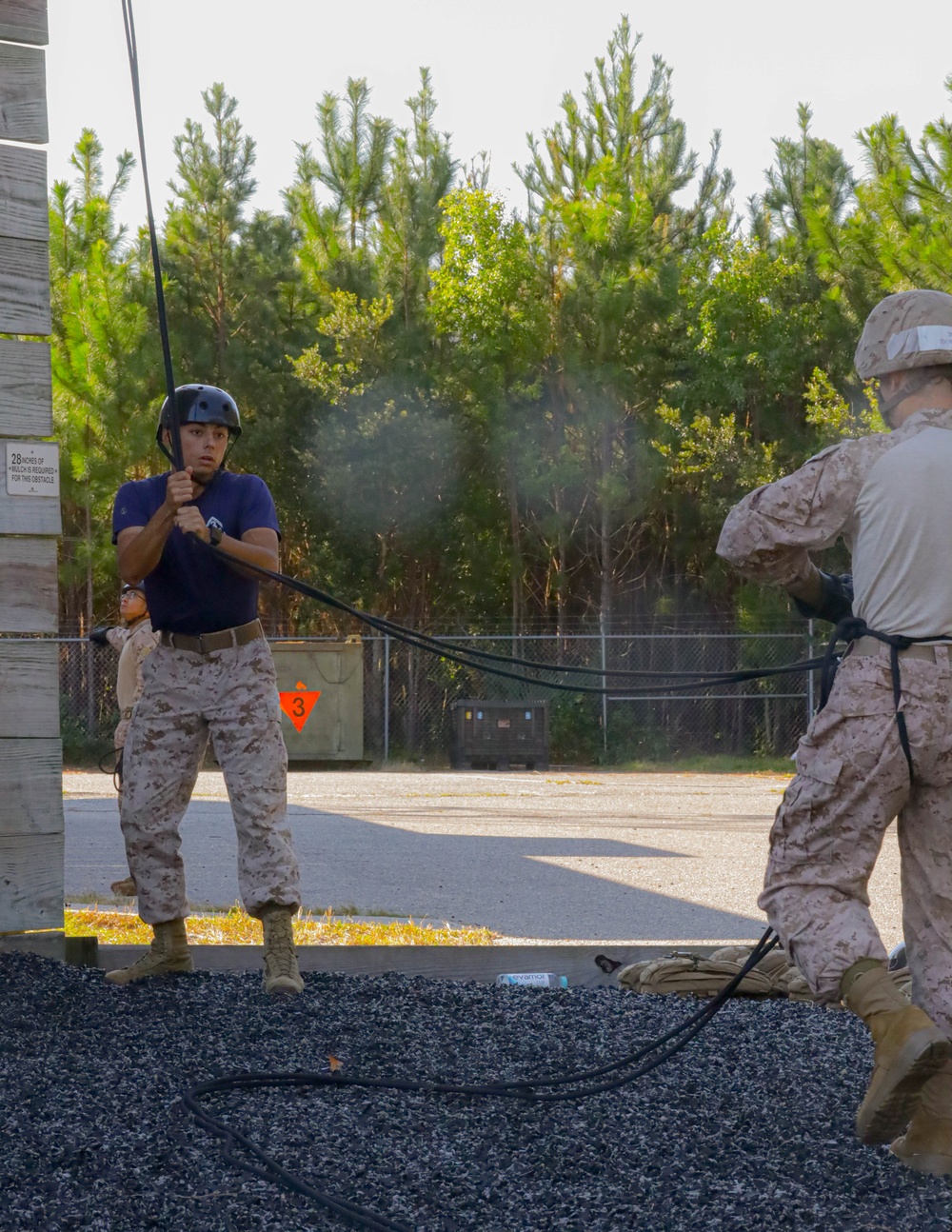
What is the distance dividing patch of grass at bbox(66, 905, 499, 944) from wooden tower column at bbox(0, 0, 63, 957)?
135 centimetres

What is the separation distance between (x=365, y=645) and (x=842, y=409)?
31.3 feet

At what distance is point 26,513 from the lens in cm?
529

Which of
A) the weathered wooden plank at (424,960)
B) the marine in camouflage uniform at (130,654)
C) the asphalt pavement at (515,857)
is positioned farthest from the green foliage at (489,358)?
the weathered wooden plank at (424,960)

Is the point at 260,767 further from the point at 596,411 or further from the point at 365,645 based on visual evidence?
the point at 596,411

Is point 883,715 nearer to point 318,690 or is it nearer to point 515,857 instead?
point 515,857

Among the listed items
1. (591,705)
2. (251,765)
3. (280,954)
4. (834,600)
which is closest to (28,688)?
(251,765)

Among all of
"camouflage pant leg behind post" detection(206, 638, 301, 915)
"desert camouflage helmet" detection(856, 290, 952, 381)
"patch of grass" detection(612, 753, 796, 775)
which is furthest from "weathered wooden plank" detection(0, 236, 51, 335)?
"patch of grass" detection(612, 753, 796, 775)

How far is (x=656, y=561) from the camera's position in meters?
30.1

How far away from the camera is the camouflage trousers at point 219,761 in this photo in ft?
16.5

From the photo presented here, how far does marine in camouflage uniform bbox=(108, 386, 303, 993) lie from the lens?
16.5ft

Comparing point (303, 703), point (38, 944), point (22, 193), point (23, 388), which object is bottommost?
point (303, 703)

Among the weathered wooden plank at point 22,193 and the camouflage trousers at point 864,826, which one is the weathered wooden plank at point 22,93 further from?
the camouflage trousers at point 864,826

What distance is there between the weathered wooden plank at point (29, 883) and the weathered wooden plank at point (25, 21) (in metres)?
2.91

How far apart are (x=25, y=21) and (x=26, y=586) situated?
6.81ft
